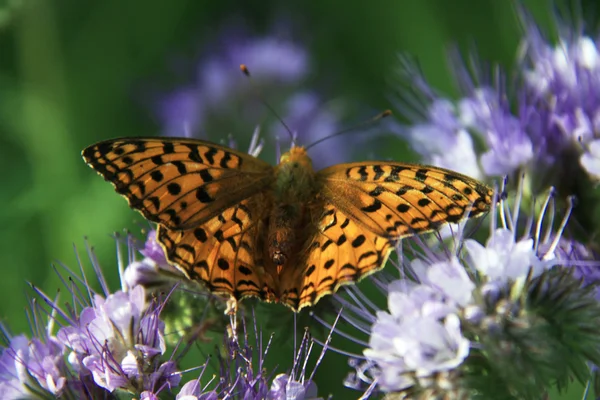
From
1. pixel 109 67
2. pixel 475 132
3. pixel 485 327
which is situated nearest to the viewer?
pixel 485 327

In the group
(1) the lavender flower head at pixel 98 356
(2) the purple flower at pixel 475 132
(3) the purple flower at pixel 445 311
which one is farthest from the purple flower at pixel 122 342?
(2) the purple flower at pixel 475 132

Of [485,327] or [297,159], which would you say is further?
[297,159]

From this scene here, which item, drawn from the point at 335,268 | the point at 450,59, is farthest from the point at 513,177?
the point at 335,268

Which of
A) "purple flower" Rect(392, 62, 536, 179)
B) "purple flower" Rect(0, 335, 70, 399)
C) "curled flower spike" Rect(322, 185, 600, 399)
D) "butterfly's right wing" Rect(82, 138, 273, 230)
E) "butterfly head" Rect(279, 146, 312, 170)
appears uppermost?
"butterfly's right wing" Rect(82, 138, 273, 230)

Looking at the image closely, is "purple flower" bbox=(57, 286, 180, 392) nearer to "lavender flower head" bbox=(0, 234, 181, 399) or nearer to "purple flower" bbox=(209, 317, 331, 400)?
"lavender flower head" bbox=(0, 234, 181, 399)

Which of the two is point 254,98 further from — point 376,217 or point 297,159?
point 376,217

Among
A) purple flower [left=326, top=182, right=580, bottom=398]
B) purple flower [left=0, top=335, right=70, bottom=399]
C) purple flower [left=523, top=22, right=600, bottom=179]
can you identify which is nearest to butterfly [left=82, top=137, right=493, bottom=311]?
purple flower [left=326, top=182, right=580, bottom=398]

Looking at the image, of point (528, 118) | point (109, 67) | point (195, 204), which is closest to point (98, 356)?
point (195, 204)
